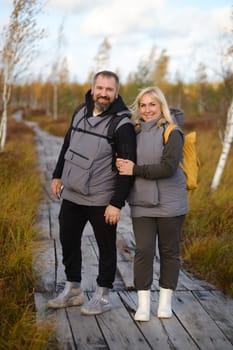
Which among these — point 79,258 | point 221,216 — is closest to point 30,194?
point 221,216

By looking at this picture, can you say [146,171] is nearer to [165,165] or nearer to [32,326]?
[165,165]

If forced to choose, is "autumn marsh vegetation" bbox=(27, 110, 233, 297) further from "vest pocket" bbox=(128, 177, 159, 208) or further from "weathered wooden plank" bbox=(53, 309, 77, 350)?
"weathered wooden plank" bbox=(53, 309, 77, 350)

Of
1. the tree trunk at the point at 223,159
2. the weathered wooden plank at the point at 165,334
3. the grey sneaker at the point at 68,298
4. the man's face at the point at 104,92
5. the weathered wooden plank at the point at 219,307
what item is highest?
the man's face at the point at 104,92

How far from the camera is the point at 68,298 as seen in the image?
3.70 metres

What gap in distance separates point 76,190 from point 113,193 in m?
0.27

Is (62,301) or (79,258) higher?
(79,258)

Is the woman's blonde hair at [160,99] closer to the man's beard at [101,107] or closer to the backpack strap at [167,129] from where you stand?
the backpack strap at [167,129]

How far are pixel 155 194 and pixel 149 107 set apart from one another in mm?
610

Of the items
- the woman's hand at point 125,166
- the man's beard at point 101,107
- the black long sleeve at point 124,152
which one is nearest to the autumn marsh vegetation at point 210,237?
the black long sleeve at point 124,152

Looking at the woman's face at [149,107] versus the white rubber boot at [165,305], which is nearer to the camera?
the woman's face at [149,107]

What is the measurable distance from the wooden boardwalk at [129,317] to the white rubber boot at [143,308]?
0.15 feet

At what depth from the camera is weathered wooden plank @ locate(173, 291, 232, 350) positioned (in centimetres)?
311

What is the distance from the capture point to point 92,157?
3354 mm

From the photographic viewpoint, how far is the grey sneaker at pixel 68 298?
3.62 metres
